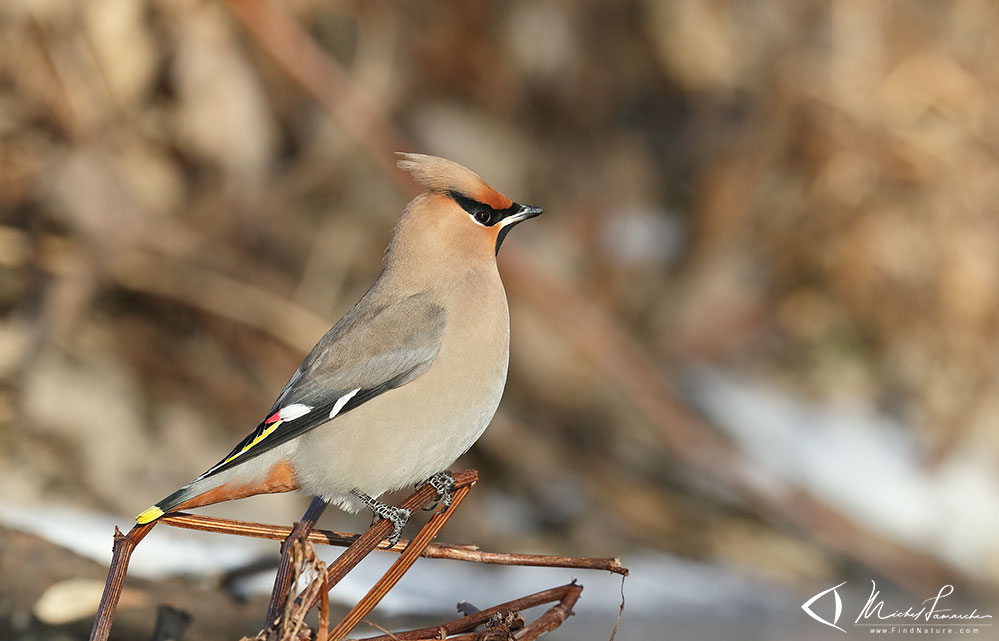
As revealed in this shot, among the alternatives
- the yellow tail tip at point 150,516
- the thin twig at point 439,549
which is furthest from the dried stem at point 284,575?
the yellow tail tip at point 150,516

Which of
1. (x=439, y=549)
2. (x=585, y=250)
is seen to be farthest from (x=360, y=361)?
(x=585, y=250)

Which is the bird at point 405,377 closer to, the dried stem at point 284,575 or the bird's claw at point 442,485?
the bird's claw at point 442,485

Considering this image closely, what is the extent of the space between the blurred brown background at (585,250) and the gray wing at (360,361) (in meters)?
1.32

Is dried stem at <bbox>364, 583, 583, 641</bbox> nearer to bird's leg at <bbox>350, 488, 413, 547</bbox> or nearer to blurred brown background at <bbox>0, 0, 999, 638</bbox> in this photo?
bird's leg at <bbox>350, 488, 413, 547</bbox>

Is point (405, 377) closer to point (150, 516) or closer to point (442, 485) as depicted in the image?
point (442, 485)

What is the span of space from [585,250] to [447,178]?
110 inches

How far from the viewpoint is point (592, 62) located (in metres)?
4.43

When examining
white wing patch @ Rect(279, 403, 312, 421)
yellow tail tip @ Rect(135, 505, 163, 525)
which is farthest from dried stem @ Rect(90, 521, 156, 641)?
white wing patch @ Rect(279, 403, 312, 421)

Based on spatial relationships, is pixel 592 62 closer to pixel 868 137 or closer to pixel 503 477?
pixel 868 137

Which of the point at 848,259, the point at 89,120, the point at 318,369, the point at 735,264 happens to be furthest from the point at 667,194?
the point at 318,369

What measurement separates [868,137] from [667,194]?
921 millimetres

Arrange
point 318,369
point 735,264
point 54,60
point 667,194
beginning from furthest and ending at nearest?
point 667,194 → point 735,264 → point 54,60 → point 318,369

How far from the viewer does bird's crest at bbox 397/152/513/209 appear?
1522 millimetres

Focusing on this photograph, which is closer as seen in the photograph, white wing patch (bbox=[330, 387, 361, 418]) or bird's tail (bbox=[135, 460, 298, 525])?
bird's tail (bbox=[135, 460, 298, 525])
